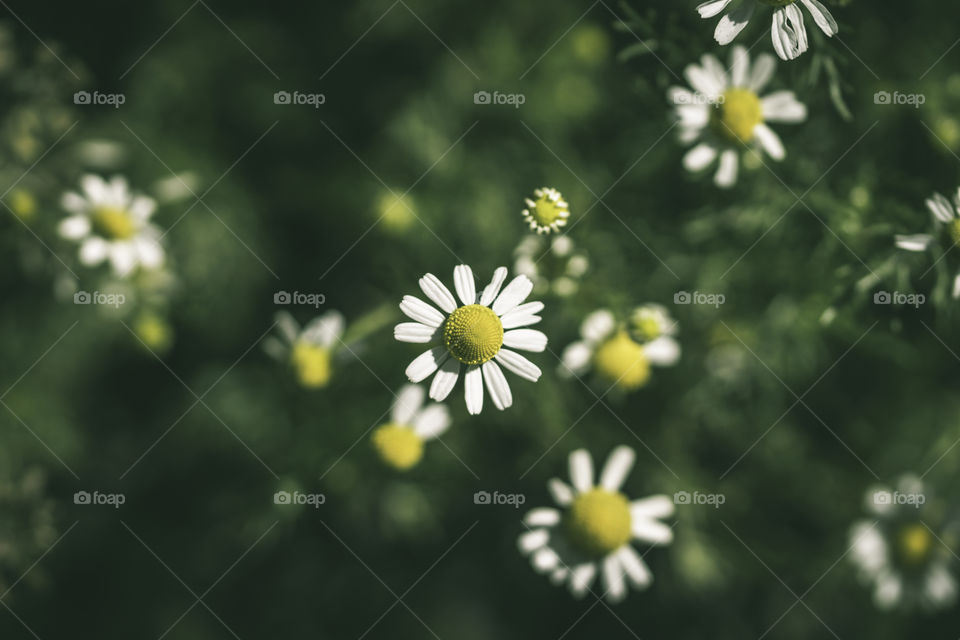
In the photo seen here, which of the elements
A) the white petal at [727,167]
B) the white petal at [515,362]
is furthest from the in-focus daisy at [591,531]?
the white petal at [727,167]

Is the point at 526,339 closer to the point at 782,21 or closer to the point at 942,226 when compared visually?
the point at 782,21

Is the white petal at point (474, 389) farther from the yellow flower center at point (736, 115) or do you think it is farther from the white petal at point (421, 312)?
the yellow flower center at point (736, 115)

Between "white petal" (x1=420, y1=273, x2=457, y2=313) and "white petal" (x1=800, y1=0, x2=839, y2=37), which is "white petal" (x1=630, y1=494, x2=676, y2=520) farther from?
"white petal" (x1=800, y1=0, x2=839, y2=37)

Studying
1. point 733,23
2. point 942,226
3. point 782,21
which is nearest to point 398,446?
point 733,23

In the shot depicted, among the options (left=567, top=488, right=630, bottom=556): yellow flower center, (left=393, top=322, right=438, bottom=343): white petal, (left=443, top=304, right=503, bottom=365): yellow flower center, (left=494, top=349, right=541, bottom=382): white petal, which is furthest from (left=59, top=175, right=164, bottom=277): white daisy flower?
(left=567, top=488, right=630, bottom=556): yellow flower center

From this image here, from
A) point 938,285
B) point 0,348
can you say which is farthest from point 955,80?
point 0,348

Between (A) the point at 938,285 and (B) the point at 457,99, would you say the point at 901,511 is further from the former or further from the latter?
(B) the point at 457,99
